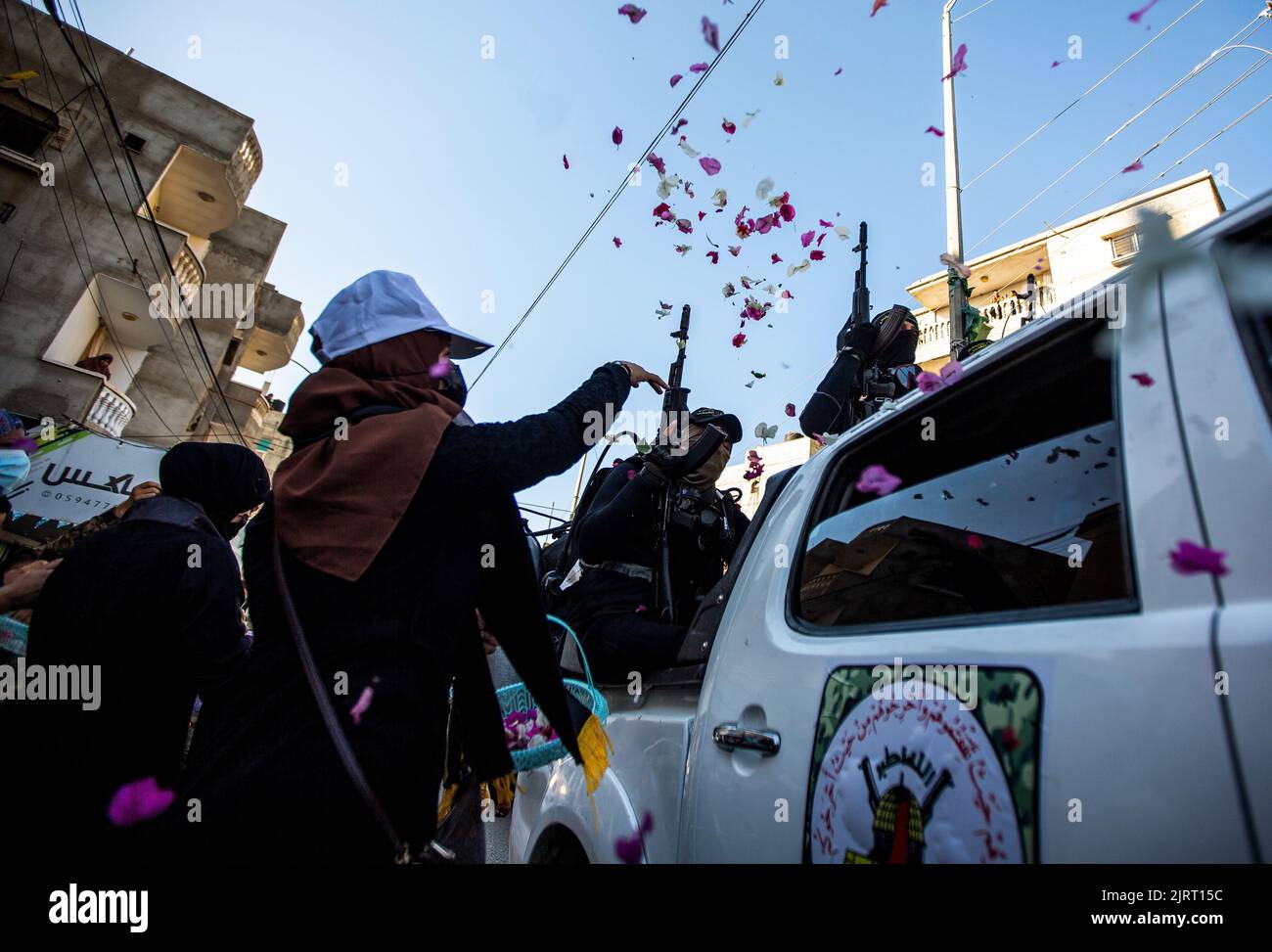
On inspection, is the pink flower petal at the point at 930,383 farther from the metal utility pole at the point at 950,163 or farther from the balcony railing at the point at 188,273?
the balcony railing at the point at 188,273

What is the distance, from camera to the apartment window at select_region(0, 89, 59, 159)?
13.9 m

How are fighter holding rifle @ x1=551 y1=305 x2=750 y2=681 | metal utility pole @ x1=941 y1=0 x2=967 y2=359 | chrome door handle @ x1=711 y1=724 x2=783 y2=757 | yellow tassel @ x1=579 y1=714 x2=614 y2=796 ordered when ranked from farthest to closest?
metal utility pole @ x1=941 y1=0 x2=967 y2=359 → fighter holding rifle @ x1=551 y1=305 x2=750 y2=681 → yellow tassel @ x1=579 y1=714 x2=614 y2=796 → chrome door handle @ x1=711 y1=724 x2=783 y2=757

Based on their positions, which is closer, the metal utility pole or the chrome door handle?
the chrome door handle

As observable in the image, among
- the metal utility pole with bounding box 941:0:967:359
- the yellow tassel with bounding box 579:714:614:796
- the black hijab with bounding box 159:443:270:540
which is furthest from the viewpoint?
the metal utility pole with bounding box 941:0:967:359

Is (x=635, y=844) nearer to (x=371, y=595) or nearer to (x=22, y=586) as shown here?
(x=371, y=595)

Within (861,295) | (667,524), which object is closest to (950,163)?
(861,295)

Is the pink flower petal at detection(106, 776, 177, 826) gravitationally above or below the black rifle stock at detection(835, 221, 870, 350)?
below

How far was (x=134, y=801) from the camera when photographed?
1902 millimetres

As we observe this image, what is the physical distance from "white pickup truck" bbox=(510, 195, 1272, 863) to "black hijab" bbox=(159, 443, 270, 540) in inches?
63.8

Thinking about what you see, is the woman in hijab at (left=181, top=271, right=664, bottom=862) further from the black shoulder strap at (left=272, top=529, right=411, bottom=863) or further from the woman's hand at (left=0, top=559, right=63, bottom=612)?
the woman's hand at (left=0, top=559, right=63, bottom=612)

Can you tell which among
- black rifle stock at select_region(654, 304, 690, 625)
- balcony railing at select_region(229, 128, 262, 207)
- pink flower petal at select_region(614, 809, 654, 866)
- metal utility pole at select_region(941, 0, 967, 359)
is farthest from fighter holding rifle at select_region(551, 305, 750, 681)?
balcony railing at select_region(229, 128, 262, 207)

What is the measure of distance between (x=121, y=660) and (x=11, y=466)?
2809 mm
